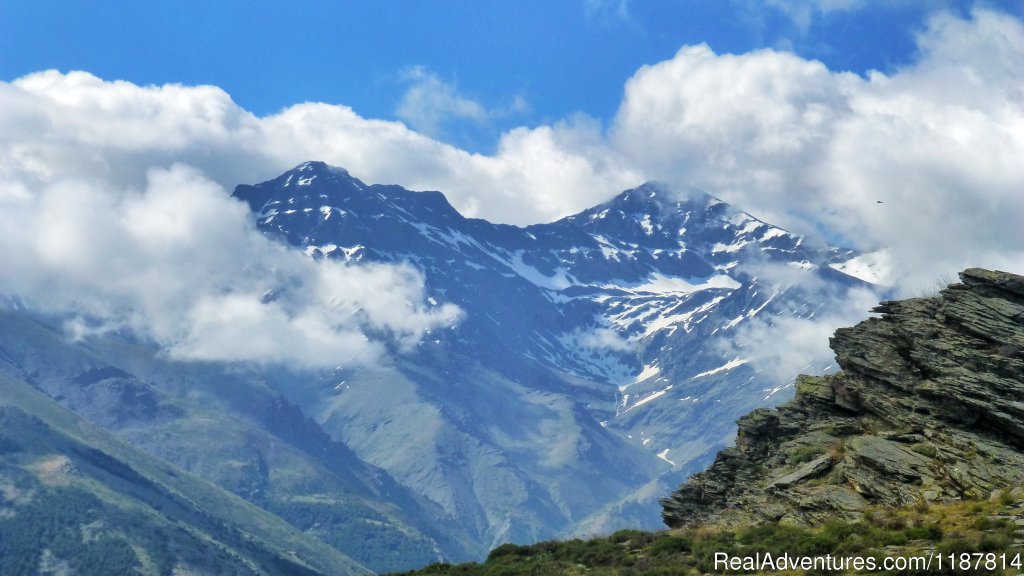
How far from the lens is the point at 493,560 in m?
73.5

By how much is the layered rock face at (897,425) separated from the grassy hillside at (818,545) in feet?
10.3

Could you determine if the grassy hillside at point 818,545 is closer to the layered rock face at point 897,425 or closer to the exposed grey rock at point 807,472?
the layered rock face at point 897,425

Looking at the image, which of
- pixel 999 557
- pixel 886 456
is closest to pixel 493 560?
pixel 886 456

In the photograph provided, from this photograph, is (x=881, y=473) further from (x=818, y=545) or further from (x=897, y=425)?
(x=818, y=545)

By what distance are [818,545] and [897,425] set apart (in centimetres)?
1839

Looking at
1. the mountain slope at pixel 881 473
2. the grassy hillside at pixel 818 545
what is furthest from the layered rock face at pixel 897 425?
the grassy hillside at pixel 818 545

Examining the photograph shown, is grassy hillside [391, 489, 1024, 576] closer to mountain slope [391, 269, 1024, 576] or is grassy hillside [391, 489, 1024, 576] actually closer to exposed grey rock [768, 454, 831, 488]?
mountain slope [391, 269, 1024, 576]

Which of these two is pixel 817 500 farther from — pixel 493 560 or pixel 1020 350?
pixel 493 560

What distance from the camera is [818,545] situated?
5156 centimetres

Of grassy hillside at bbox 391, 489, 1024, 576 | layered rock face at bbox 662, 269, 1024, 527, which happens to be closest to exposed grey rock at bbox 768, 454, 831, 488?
layered rock face at bbox 662, 269, 1024, 527

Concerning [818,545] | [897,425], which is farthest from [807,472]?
[818,545]

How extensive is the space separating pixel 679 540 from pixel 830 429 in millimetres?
18055

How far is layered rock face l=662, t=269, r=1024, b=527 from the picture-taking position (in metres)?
57.9

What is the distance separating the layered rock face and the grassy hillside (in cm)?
313
